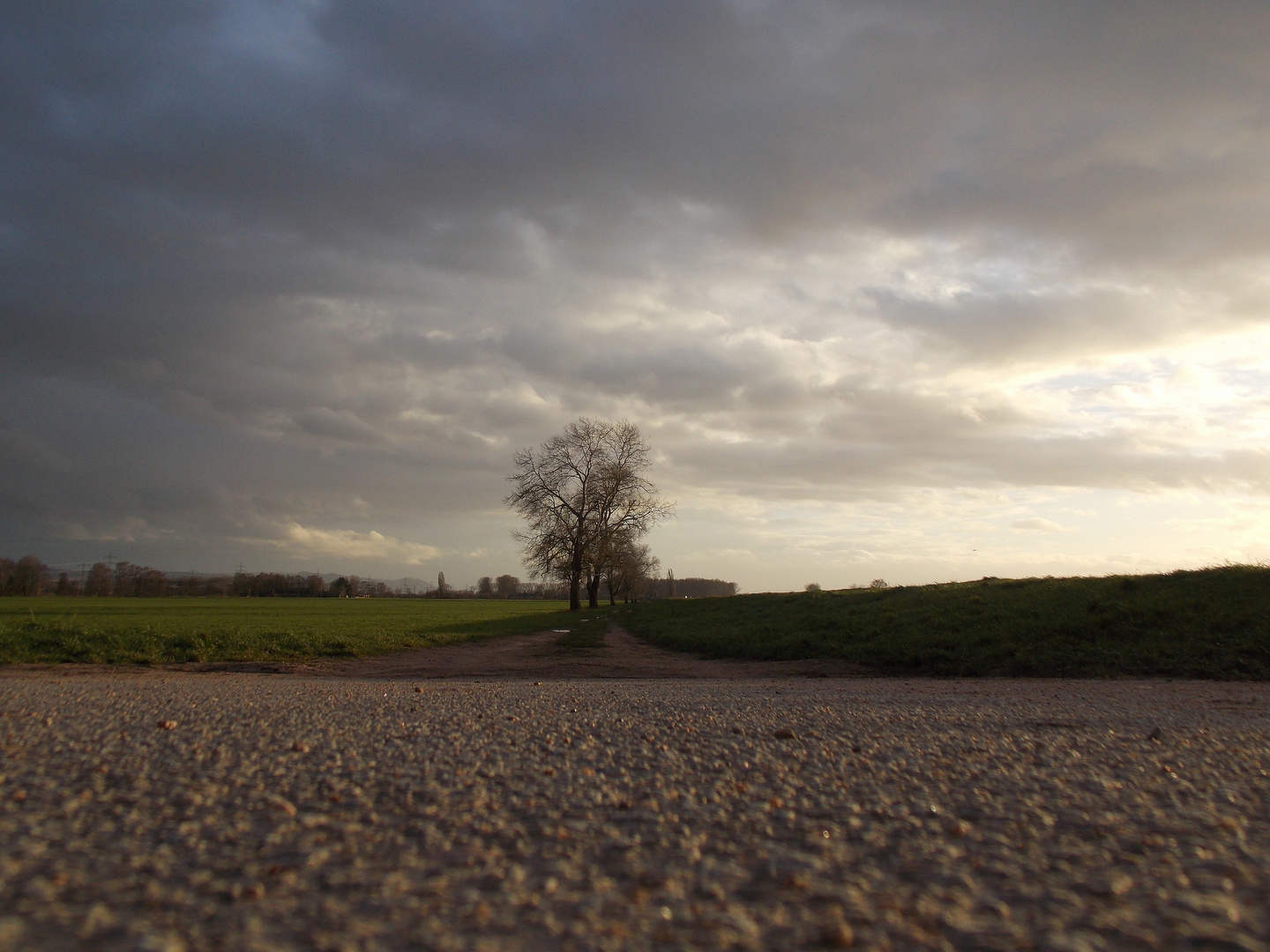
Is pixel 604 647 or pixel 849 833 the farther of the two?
pixel 604 647

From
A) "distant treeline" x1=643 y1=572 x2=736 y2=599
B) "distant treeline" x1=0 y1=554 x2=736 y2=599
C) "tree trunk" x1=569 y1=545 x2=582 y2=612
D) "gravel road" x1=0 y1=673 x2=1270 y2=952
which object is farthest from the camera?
"distant treeline" x1=643 y1=572 x2=736 y2=599

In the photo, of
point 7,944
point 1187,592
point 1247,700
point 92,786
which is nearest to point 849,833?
point 7,944

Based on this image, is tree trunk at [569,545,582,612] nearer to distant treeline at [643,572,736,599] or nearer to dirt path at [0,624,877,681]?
dirt path at [0,624,877,681]

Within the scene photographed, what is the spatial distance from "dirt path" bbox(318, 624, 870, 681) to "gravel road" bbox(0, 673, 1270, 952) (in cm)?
891

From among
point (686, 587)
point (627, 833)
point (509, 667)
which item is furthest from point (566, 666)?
point (686, 587)

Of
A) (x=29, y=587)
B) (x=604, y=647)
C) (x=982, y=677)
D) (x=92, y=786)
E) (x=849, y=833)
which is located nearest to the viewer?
(x=849, y=833)

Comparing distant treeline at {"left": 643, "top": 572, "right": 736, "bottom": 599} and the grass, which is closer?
the grass

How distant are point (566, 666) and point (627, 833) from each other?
1371 centimetres

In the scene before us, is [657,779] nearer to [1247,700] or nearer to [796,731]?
[796,731]

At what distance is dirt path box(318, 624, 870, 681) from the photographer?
51.6ft

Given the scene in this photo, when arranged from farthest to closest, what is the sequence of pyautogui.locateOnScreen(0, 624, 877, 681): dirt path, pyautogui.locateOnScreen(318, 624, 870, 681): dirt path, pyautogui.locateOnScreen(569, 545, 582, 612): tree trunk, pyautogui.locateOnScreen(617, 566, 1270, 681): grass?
pyautogui.locateOnScreen(569, 545, 582, 612): tree trunk < pyautogui.locateOnScreen(318, 624, 870, 681): dirt path < pyautogui.locateOnScreen(0, 624, 877, 681): dirt path < pyautogui.locateOnScreen(617, 566, 1270, 681): grass

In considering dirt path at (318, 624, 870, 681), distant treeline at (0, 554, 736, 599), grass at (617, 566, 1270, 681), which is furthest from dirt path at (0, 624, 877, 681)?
distant treeline at (0, 554, 736, 599)

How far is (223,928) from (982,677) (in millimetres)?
14230

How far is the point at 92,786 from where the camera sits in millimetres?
4516
